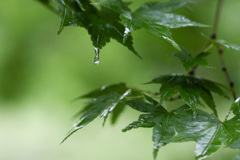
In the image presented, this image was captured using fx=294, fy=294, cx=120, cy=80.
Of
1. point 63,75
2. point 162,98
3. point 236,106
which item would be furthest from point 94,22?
point 63,75

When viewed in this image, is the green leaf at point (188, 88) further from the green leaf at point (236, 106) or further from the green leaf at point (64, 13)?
the green leaf at point (64, 13)

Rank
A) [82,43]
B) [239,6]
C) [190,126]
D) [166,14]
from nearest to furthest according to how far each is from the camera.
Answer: [190,126], [166,14], [239,6], [82,43]

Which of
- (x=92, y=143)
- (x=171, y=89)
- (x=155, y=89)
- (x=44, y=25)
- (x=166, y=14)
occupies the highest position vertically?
(x=166, y=14)

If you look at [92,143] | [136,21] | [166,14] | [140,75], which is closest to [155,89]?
[140,75]

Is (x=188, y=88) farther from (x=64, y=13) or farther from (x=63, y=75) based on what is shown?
(x=63, y=75)

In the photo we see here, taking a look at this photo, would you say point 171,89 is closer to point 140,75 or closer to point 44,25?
point 140,75

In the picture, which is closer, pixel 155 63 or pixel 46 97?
pixel 155 63
